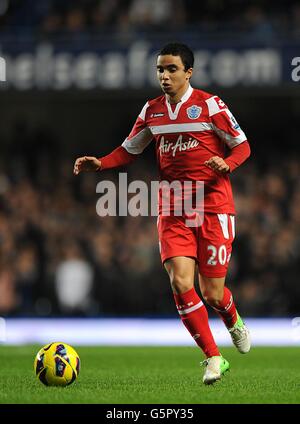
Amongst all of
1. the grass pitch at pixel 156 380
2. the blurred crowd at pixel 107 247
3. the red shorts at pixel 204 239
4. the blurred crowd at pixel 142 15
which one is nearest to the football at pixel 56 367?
the grass pitch at pixel 156 380

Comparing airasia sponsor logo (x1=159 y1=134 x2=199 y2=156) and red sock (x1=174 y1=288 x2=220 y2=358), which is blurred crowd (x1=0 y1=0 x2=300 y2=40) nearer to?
airasia sponsor logo (x1=159 y1=134 x2=199 y2=156)

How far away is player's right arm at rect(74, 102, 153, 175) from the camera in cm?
718

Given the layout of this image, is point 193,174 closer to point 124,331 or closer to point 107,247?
point 124,331

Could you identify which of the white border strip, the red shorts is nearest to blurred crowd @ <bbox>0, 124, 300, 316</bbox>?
the white border strip

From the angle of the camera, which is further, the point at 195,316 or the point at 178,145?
the point at 178,145

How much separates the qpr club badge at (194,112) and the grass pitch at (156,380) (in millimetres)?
1896

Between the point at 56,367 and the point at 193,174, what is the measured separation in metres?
1.66

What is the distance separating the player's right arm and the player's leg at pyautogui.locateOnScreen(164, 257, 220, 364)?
3.07ft

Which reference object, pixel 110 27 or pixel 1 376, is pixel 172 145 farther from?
pixel 110 27

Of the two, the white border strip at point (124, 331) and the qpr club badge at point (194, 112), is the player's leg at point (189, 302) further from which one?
the white border strip at point (124, 331)

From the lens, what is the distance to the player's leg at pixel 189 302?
268 inches

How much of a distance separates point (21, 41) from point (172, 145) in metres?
8.56
